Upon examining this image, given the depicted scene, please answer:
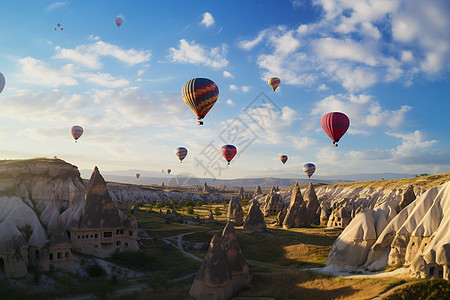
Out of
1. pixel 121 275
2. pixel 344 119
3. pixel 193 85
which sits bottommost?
pixel 121 275

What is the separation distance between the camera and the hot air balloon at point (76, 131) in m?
74.4

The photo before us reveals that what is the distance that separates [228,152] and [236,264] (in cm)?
5521

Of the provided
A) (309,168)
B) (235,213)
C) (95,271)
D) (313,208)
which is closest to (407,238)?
(95,271)

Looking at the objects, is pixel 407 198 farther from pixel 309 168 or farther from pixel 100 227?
pixel 309 168

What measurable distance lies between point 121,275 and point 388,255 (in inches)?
1173

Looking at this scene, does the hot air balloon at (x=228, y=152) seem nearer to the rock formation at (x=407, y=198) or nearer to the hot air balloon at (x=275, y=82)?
the hot air balloon at (x=275, y=82)

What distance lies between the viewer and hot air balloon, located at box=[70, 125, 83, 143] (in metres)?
74.4

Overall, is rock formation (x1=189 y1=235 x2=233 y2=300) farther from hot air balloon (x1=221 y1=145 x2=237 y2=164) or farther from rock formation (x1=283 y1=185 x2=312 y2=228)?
hot air balloon (x1=221 y1=145 x2=237 y2=164)

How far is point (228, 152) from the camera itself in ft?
284

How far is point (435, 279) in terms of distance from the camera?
25.6 meters

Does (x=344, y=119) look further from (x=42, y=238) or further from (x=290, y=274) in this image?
(x=42, y=238)

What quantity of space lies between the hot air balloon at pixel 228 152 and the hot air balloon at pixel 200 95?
29.8 meters

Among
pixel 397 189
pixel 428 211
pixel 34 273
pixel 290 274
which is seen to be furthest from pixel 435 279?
pixel 397 189

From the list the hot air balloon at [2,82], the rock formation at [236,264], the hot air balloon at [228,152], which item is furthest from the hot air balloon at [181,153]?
the rock formation at [236,264]
